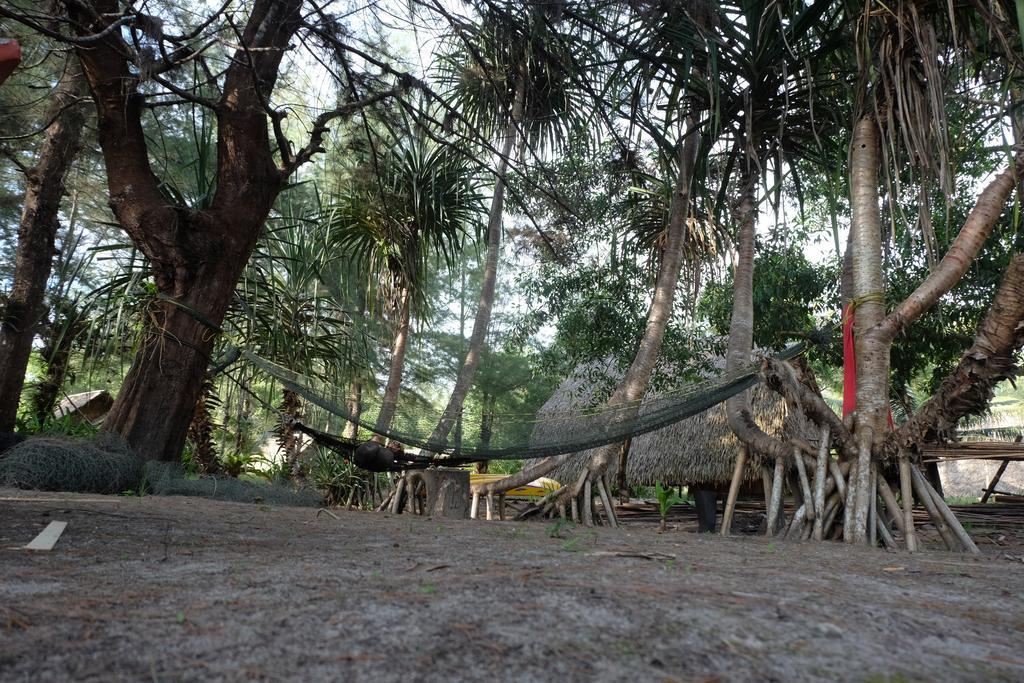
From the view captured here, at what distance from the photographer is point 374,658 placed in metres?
0.89

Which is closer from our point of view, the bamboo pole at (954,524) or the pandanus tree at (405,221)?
the bamboo pole at (954,524)

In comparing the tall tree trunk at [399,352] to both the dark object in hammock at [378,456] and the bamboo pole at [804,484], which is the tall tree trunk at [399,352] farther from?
the bamboo pole at [804,484]

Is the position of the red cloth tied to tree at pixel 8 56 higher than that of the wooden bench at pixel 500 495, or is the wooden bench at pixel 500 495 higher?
the red cloth tied to tree at pixel 8 56

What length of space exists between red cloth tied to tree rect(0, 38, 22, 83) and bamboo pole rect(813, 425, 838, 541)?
316 centimetres

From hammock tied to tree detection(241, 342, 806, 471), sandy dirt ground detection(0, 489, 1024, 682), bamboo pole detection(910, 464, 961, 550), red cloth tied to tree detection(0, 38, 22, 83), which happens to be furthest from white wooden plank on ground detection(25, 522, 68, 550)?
bamboo pole detection(910, 464, 961, 550)

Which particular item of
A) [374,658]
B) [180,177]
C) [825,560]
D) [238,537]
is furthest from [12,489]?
[180,177]

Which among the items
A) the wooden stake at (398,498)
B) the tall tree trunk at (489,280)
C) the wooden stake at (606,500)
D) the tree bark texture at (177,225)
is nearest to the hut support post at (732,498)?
the wooden stake at (606,500)

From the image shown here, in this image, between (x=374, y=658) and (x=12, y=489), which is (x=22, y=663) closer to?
(x=374, y=658)

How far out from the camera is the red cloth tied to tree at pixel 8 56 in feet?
5.22

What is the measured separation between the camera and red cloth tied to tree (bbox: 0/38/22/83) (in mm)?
1590

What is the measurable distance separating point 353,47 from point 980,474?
16238mm

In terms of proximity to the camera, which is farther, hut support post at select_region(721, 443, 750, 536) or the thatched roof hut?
the thatched roof hut

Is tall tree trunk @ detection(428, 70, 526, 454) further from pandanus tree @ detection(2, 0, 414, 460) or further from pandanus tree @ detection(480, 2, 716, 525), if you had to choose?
pandanus tree @ detection(2, 0, 414, 460)

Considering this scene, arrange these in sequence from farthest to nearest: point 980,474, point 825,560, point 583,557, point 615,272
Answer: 1. point 980,474
2. point 615,272
3. point 825,560
4. point 583,557
